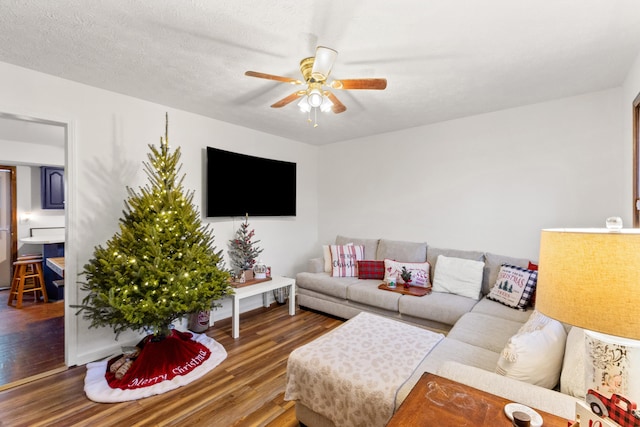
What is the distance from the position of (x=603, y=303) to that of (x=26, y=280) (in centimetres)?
629

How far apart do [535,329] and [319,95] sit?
1.88 m

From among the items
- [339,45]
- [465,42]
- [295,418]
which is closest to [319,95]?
[339,45]

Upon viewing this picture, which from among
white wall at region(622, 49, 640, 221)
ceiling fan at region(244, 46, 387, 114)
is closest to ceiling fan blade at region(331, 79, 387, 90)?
ceiling fan at region(244, 46, 387, 114)

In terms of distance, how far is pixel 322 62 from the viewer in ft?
5.78

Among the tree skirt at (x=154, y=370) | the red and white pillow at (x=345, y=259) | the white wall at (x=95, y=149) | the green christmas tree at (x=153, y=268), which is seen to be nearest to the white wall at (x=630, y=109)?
the red and white pillow at (x=345, y=259)

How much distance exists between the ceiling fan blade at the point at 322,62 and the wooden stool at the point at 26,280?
4.75 m

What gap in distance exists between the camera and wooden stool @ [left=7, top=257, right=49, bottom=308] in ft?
12.7

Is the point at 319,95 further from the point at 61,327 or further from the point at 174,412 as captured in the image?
the point at 61,327

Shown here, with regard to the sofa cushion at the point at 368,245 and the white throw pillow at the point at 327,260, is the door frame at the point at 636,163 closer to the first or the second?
the sofa cushion at the point at 368,245

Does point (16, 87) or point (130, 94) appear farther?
point (130, 94)

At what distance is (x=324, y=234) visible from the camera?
16.0ft

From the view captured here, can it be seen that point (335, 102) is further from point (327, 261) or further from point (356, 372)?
point (327, 261)

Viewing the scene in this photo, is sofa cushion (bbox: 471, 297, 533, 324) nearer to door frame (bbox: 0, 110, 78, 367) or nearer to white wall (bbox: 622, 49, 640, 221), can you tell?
white wall (bbox: 622, 49, 640, 221)

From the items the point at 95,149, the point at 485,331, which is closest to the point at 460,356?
the point at 485,331
